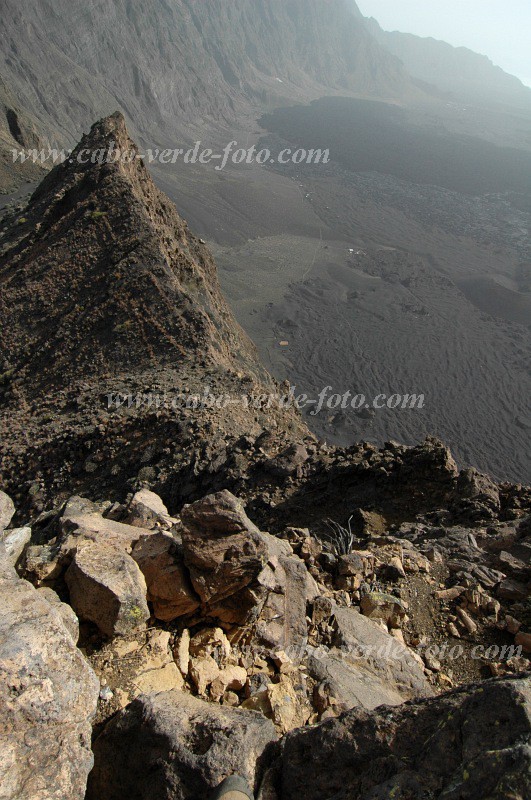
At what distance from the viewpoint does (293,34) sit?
13900cm

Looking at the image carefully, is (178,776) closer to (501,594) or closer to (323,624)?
(323,624)

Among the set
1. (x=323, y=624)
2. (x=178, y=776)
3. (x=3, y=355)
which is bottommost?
(x=3, y=355)

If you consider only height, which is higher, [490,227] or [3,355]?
[490,227]

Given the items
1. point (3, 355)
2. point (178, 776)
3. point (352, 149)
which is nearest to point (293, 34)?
point (352, 149)

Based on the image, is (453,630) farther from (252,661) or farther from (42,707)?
(42,707)

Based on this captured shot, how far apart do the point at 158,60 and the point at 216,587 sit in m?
83.9

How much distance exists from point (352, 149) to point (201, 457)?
81177 mm

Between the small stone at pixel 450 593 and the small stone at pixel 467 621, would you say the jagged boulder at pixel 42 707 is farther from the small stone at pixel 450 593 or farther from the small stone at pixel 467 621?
the small stone at pixel 450 593

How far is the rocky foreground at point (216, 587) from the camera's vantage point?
351 cm

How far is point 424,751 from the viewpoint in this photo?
3.31m

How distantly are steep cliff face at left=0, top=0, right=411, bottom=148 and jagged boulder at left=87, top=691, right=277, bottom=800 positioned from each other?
50.5 meters

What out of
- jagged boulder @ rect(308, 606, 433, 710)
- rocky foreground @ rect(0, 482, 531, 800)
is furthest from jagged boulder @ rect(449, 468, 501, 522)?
jagged boulder @ rect(308, 606, 433, 710)

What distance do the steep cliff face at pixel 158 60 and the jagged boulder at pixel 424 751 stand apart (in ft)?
168

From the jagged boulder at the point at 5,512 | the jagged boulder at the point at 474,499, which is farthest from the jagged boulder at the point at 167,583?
the jagged boulder at the point at 474,499
